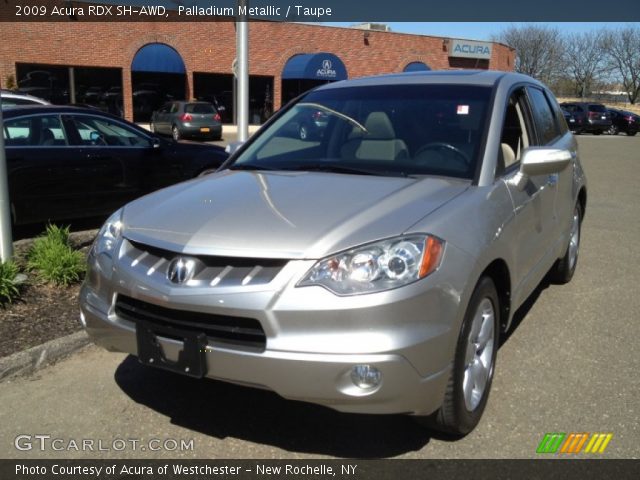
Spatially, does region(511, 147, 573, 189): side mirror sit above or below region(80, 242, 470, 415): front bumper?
above

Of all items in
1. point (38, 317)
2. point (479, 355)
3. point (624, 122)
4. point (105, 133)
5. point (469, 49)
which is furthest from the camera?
point (469, 49)

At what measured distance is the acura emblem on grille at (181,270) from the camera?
2664 mm

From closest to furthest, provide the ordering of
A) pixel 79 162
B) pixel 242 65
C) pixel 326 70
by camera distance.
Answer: pixel 79 162, pixel 242 65, pixel 326 70

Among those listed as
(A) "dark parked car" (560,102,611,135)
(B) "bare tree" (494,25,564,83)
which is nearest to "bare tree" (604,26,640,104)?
(B) "bare tree" (494,25,564,83)

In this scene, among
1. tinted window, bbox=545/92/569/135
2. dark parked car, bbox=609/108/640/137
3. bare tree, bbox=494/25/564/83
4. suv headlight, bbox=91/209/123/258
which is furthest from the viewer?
bare tree, bbox=494/25/564/83

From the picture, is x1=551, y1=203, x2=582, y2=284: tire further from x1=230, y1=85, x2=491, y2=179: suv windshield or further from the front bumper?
the front bumper

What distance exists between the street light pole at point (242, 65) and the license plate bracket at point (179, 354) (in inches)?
252

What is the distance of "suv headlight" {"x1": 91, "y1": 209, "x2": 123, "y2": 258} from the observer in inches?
121

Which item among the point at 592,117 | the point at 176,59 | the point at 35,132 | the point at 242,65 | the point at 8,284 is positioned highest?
the point at 176,59

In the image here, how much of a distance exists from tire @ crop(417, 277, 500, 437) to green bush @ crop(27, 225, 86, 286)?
11.1 ft

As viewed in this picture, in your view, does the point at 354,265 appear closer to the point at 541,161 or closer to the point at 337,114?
the point at 541,161

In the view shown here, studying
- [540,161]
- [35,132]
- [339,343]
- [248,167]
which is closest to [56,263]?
[248,167]

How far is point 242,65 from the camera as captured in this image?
916cm

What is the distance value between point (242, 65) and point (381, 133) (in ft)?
19.2
